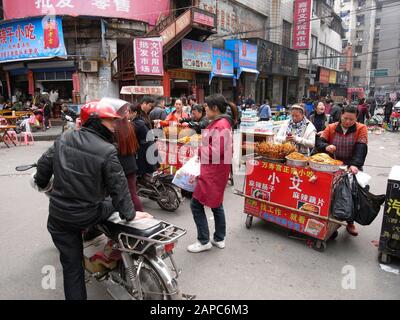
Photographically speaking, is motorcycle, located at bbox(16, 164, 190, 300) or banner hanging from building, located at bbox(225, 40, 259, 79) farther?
banner hanging from building, located at bbox(225, 40, 259, 79)

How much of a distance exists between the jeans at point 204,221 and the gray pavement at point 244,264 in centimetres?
18

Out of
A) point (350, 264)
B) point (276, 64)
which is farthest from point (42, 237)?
point (276, 64)

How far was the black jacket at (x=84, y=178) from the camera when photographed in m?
2.12

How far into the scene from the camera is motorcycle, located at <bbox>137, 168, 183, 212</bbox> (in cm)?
491

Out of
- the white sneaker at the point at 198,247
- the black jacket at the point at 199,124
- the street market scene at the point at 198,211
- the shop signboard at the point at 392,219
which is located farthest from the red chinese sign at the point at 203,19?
the shop signboard at the point at 392,219

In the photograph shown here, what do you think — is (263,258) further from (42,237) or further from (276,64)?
(276,64)

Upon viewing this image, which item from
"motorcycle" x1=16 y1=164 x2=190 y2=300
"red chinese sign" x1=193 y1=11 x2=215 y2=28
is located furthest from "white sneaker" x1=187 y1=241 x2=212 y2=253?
"red chinese sign" x1=193 y1=11 x2=215 y2=28

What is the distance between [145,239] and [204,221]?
57.0 inches

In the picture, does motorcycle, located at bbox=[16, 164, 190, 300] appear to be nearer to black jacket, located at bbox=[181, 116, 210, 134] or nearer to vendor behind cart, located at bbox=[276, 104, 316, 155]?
vendor behind cart, located at bbox=[276, 104, 316, 155]

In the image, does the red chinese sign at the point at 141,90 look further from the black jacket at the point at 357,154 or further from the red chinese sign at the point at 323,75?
the red chinese sign at the point at 323,75

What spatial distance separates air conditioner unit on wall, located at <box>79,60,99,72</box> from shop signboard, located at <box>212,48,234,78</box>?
626cm

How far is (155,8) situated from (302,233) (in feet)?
43.0

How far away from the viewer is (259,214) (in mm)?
4211
